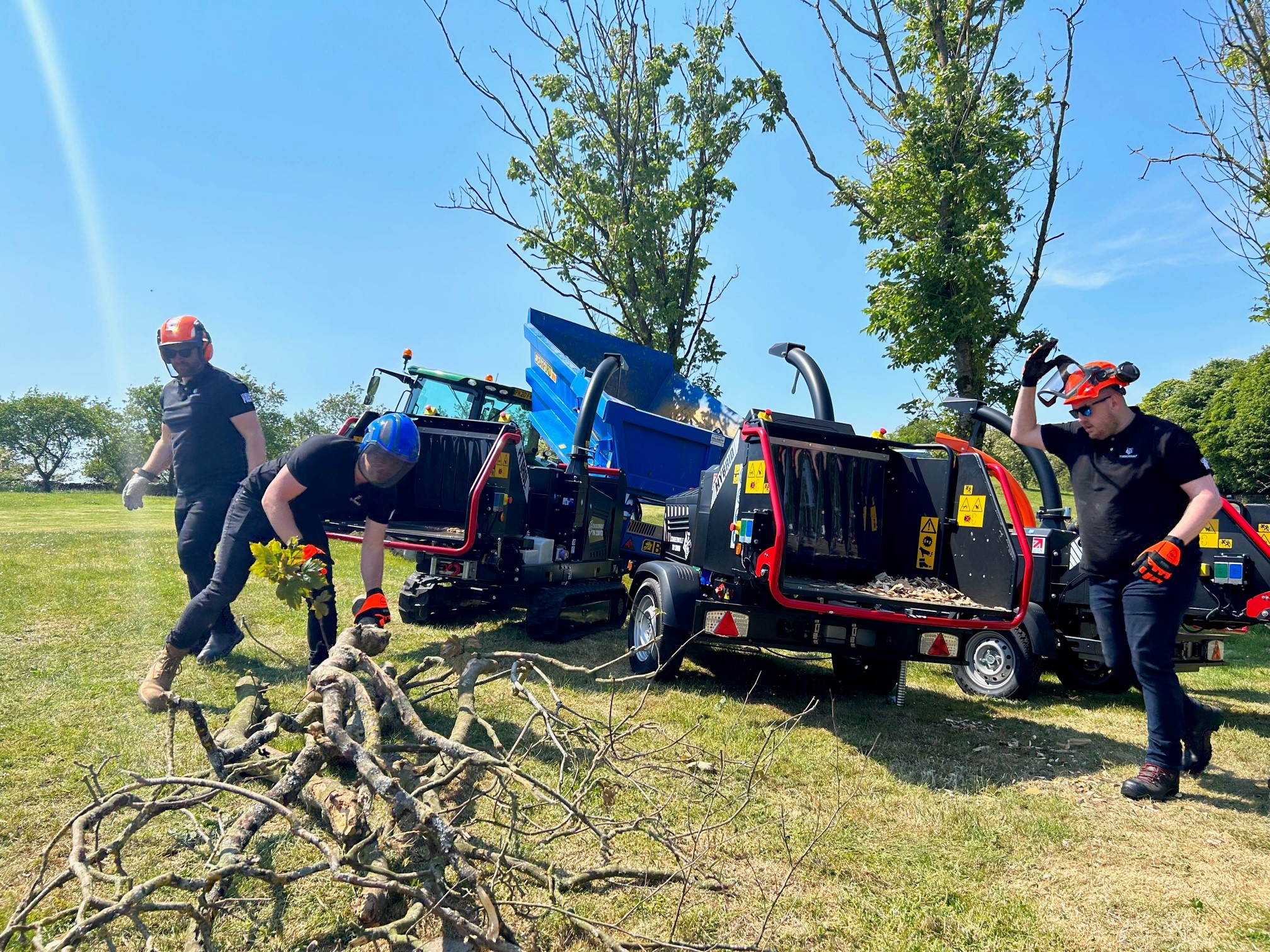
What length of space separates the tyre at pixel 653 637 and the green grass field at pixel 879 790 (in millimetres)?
206

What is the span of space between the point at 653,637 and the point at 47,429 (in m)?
72.3

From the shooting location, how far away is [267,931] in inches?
91.7

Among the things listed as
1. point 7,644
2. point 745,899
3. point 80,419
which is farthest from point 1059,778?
point 80,419

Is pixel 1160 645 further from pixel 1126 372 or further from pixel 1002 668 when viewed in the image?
pixel 1002 668

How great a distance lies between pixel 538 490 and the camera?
7.25 metres

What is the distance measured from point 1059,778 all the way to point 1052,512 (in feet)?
12.3

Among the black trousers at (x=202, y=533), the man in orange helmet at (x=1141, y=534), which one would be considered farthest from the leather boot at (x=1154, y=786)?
the black trousers at (x=202, y=533)

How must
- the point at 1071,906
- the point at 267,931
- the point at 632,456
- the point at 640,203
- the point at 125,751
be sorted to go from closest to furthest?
the point at 267,931, the point at 1071,906, the point at 125,751, the point at 632,456, the point at 640,203

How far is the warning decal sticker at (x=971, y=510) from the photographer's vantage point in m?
5.26

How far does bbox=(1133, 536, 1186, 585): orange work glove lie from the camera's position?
3.72 metres

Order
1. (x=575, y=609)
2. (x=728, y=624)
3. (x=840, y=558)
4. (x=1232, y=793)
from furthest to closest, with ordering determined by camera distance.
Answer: (x=575, y=609) < (x=840, y=558) < (x=728, y=624) < (x=1232, y=793)

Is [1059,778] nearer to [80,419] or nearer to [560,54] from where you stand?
[560,54]

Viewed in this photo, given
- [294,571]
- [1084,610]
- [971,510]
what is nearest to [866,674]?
[971,510]

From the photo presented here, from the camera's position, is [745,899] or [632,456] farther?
[632,456]
